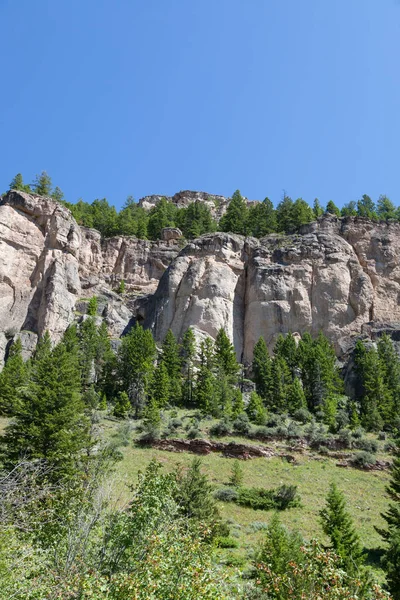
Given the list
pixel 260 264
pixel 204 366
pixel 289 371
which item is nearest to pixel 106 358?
pixel 204 366

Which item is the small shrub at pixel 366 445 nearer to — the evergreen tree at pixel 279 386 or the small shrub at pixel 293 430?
the small shrub at pixel 293 430

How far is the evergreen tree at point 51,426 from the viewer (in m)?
25.2

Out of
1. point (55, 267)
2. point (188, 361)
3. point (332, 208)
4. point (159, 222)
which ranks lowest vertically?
point (188, 361)

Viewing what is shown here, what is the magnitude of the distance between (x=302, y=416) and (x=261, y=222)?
168 feet

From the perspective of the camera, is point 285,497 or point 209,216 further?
point 209,216

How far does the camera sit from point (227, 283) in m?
78.1

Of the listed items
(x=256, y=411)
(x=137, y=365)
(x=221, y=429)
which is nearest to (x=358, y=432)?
(x=256, y=411)

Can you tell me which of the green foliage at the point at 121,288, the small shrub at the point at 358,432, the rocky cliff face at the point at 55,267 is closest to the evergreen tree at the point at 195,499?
the small shrub at the point at 358,432

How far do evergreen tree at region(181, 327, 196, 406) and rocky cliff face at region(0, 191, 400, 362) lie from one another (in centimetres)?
626

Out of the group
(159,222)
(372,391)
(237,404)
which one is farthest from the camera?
(159,222)

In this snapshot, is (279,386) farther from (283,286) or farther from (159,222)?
(159,222)

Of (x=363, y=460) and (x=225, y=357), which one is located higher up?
(x=225, y=357)

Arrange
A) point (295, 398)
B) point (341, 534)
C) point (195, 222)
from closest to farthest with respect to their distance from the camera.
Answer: point (341, 534), point (295, 398), point (195, 222)

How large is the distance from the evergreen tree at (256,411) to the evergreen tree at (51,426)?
79.5ft
